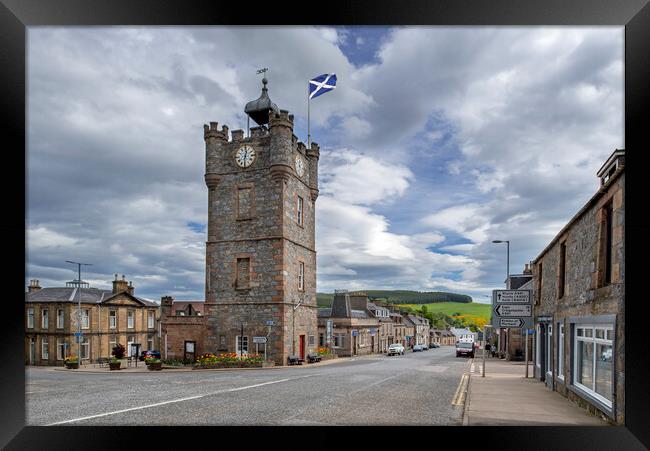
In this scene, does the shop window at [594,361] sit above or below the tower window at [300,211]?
below

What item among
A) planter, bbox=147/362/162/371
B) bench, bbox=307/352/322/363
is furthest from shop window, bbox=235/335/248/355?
planter, bbox=147/362/162/371

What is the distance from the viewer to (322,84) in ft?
86.0

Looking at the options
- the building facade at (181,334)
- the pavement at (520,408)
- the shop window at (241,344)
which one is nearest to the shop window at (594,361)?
the pavement at (520,408)

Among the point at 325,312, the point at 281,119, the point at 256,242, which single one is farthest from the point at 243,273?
the point at 325,312

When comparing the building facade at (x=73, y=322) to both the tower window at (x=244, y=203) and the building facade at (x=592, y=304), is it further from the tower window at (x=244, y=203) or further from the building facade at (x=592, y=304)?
the building facade at (x=592, y=304)

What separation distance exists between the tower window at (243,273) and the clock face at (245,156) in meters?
6.23

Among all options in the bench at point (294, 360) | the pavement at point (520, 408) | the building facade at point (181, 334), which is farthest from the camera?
the building facade at point (181, 334)

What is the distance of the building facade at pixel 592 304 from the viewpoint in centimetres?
774

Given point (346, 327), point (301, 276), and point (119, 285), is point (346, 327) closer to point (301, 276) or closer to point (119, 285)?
point (301, 276)

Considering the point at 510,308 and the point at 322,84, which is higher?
the point at 322,84

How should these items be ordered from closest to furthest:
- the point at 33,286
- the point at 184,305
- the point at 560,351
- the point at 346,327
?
the point at 560,351
the point at 33,286
the point at 346,327
the point at 184,305

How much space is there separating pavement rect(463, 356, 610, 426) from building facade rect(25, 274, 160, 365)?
A: 112ft

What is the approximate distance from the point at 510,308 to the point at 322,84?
16239mm

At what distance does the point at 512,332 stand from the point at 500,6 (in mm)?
30372
